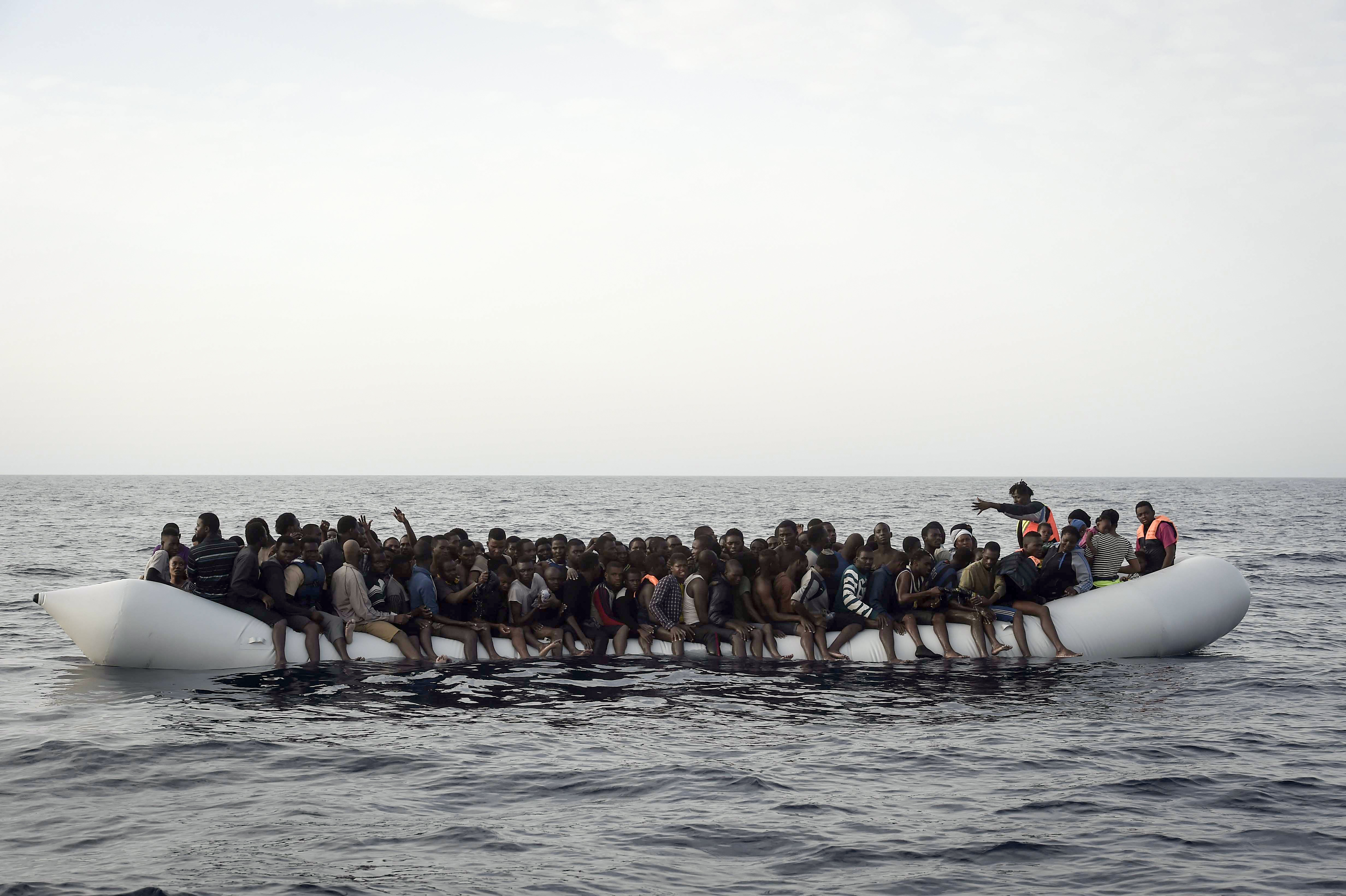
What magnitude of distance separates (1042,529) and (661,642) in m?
5.25

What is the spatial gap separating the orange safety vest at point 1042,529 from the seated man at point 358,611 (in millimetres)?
7757

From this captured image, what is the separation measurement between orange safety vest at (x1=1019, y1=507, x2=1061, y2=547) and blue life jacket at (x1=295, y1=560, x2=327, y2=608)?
8607 mm

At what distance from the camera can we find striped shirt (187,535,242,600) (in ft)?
39.3

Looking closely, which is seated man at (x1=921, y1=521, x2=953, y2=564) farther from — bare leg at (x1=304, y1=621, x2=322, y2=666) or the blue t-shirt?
bare leg at (x1=304, y1=621, x2=322, y2=666)

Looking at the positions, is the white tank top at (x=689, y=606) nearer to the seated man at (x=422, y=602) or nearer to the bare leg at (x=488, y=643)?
the bare leg at (x=488, y=643)

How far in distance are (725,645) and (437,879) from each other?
23.8ft

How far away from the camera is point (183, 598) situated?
12.0 m

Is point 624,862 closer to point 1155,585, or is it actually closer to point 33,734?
point 33,734

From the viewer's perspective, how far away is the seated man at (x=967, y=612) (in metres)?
12.9

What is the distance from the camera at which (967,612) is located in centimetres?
1298

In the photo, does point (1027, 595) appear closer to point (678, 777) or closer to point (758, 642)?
point (758, 642)

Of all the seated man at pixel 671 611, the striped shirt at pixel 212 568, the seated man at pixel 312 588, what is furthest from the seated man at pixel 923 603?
the striped shirt at pixel 212 568

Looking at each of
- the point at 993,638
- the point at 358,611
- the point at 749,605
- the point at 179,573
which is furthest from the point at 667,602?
the point at 179,573

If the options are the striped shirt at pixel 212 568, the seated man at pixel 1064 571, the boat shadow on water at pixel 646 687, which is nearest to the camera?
the boat shadow on water at pixel 646 687
